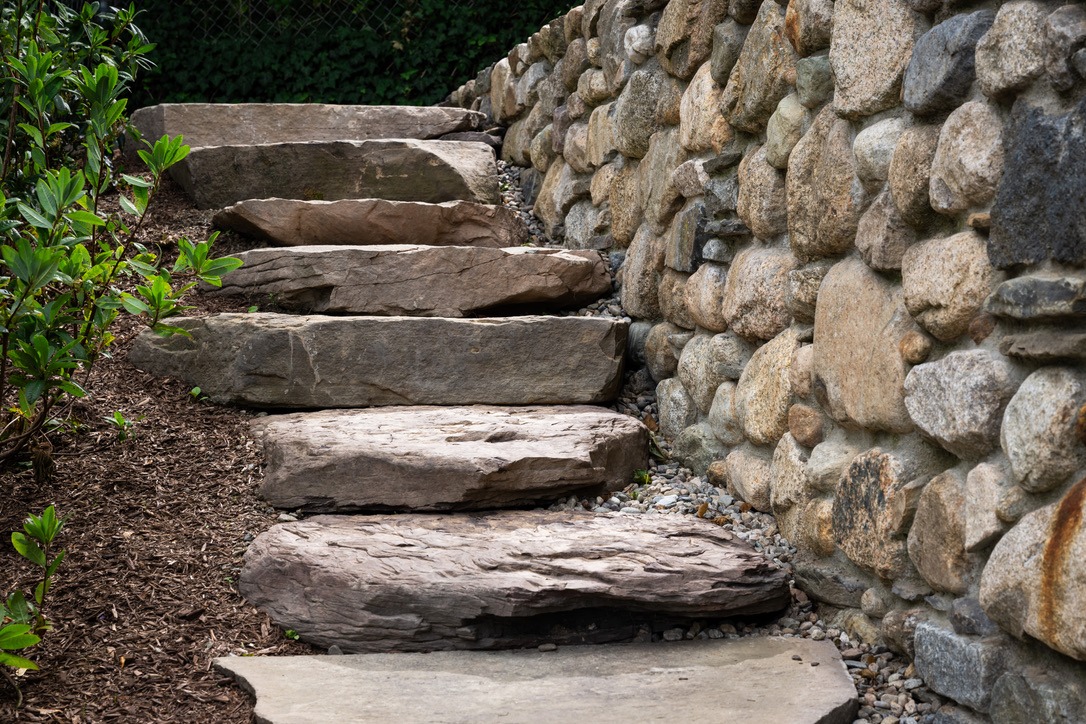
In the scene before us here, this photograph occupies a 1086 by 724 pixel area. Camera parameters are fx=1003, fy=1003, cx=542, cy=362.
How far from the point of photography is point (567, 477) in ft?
8.74

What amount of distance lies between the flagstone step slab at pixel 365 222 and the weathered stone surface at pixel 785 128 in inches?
58.9

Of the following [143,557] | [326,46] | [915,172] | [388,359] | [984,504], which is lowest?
[143,557]

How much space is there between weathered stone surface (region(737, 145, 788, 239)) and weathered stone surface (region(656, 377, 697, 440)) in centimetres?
60

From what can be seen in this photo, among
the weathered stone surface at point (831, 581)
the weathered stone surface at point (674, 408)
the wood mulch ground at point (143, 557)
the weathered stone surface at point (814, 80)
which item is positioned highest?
the weathered stone surface at point (814, 80)

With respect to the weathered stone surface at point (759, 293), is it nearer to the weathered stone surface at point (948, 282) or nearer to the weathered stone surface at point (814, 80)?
the weathered stone surface at point (814, 80)

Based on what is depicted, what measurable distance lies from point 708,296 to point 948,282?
1.11 m

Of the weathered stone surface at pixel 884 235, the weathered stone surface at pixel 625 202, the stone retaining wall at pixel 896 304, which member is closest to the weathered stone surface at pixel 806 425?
the stone retaining wall at pixel 896 304

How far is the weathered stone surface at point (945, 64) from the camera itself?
5.43 feet

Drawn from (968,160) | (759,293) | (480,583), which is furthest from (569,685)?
(968,160)

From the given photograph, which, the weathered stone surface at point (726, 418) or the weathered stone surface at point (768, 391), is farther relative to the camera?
the weathered stone surface at point (726, 418)

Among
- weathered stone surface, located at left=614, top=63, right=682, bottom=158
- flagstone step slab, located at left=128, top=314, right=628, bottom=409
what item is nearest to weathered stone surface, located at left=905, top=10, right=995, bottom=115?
weathered stone surface, located at left=614, top=63, right=682, bottom=158

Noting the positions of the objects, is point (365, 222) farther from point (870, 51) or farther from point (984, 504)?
point (984, 504)

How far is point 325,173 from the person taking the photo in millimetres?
4012

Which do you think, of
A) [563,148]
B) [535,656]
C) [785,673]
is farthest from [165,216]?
[785,673]
